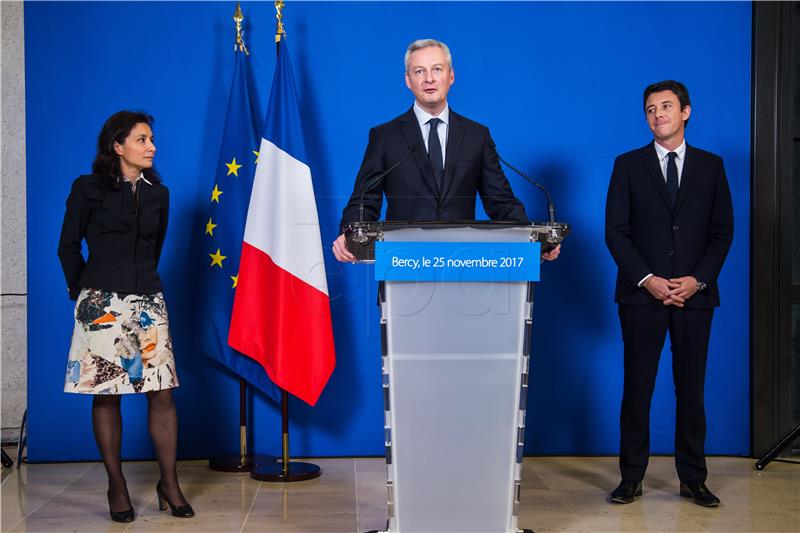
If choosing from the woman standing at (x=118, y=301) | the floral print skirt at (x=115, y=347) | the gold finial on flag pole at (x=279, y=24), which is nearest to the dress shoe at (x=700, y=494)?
the woman standing at (x=118, y=301)

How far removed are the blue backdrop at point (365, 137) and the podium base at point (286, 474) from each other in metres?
0.30

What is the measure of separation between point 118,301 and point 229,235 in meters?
1.00

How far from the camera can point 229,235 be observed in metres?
4.36

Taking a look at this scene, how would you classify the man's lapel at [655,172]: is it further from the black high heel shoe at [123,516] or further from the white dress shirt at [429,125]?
the black high heel shoe at [123,516]

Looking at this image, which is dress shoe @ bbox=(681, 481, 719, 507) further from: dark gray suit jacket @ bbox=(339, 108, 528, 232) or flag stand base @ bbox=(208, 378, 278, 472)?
flag stand base @ bbox=(208, 378, 278, 472)

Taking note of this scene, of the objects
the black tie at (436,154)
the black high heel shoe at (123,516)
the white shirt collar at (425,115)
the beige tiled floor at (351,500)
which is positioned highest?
the white shirt collar at (425,115)

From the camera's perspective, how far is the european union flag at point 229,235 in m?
4.35

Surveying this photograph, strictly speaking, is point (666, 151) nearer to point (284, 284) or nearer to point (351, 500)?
point (284, 284)

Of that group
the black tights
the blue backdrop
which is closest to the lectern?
the black tights

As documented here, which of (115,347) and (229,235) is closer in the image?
(115,347)

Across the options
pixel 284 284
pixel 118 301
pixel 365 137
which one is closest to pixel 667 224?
pixel 365 137

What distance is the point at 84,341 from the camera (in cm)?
341

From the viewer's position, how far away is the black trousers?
372 cm

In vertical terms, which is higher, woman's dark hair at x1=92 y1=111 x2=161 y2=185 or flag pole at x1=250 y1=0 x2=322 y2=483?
woman's dark hair at x1=92 y1=111 x2=161 y2=185
